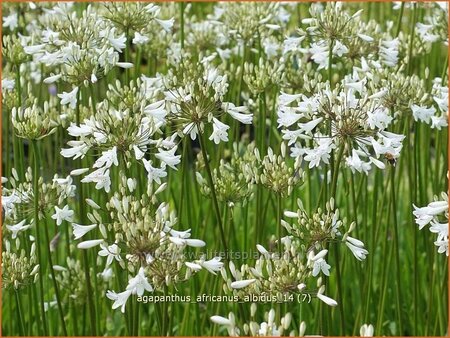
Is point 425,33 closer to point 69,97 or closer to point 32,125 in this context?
point 69,97

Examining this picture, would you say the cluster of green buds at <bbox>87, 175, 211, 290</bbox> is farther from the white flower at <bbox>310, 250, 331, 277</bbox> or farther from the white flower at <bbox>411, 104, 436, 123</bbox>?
the white flower at <bbox>411, 104, 436, 123</bbox>

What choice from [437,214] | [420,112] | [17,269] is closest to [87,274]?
[17,269]

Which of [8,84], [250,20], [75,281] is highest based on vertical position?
[250,20]

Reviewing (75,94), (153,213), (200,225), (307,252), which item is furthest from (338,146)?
(200,225)

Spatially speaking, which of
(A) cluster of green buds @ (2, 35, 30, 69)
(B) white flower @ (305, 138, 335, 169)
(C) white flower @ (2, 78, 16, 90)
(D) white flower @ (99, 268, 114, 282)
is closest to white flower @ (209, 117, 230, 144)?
(B) white flower @ (305, 138, 335, 169)

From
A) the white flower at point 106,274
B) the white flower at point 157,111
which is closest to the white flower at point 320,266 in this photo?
the white flower at point 157,111

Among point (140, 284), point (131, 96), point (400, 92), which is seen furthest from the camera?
point (400, 92)

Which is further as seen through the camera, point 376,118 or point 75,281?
point 75,281

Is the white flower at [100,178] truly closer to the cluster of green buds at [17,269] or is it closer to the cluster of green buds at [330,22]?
the cluster of green buds at [17,269]

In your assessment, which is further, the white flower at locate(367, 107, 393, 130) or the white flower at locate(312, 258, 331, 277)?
the white flower at locate(367, 107, 393, 130)

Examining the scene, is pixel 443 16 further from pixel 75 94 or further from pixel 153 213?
pixel 153 213
